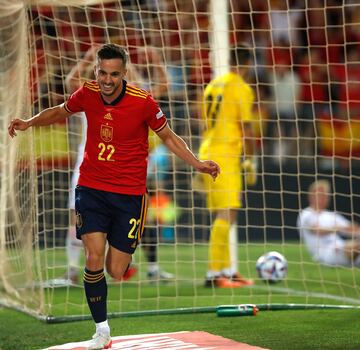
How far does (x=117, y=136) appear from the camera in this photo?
19.8ft

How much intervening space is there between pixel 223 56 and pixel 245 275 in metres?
2.53

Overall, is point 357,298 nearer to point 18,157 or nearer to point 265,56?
point 18,157

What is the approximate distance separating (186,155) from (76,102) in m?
0.74

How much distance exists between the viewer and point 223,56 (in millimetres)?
9406

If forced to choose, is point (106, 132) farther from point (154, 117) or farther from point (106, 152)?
point (154, 117)

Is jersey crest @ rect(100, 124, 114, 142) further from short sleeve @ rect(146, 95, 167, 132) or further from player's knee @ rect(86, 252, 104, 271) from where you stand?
player's knee @ rect(86, 252, 104, 271)

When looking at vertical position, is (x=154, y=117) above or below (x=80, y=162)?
below

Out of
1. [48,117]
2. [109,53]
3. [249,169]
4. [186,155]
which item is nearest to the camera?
[109,53]

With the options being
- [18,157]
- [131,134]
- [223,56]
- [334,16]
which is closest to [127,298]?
[18,157]

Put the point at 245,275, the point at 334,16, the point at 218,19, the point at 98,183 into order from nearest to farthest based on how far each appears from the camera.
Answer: the point at 98,183
the point at 218,19
the point at 245,275
the point at 334,16

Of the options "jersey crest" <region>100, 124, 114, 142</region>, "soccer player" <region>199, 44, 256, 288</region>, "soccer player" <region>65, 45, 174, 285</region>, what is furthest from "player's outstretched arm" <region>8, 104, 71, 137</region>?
"soccer player" <region>199, 44, 256, 288</region>

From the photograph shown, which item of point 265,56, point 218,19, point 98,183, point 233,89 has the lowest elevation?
point 98,183

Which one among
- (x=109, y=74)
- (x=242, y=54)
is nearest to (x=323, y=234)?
(x=242, y=54)

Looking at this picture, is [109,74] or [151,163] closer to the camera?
[109,74]
